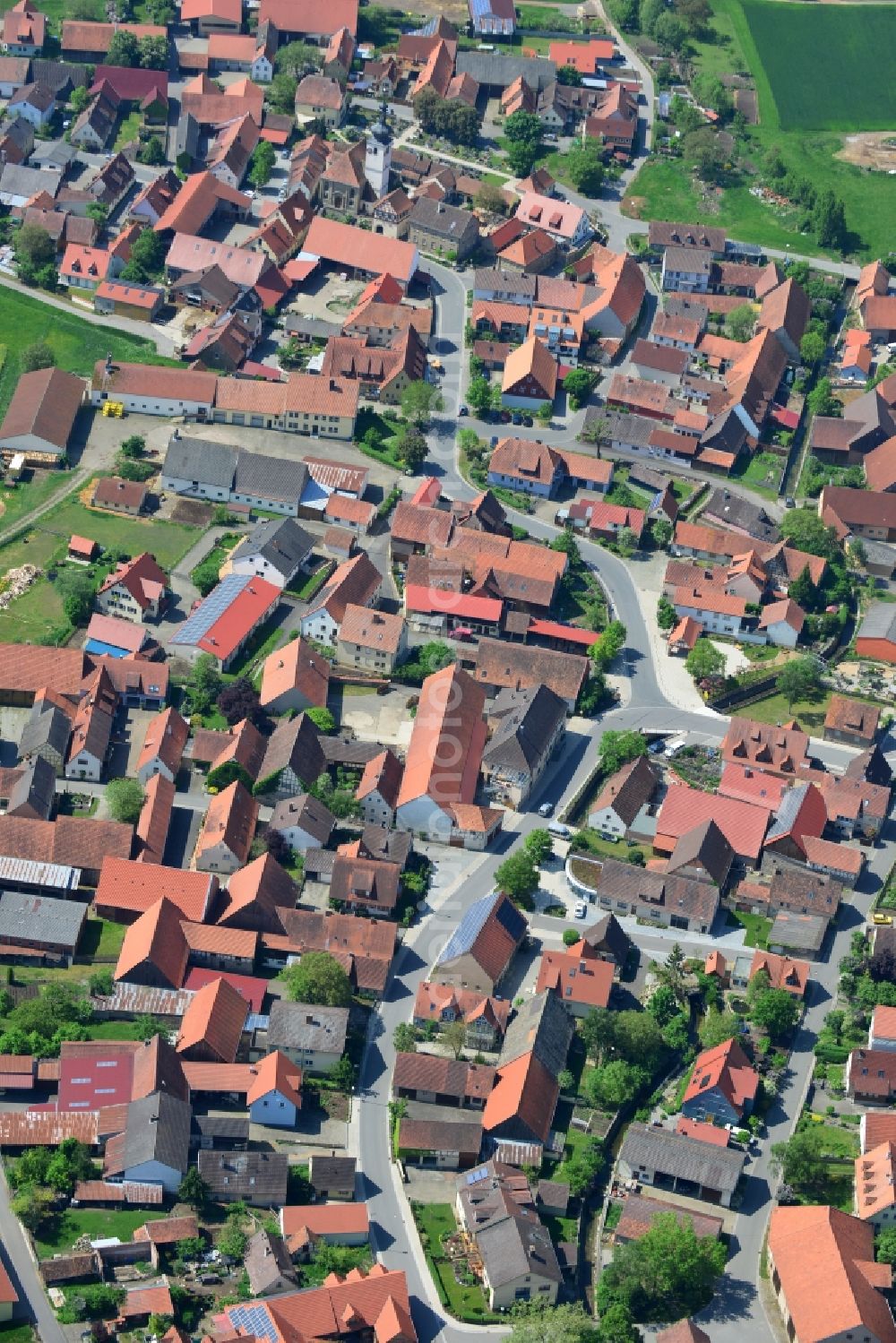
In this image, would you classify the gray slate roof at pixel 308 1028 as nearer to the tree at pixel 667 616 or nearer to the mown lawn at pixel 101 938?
the mown lawn at pixel 101 938

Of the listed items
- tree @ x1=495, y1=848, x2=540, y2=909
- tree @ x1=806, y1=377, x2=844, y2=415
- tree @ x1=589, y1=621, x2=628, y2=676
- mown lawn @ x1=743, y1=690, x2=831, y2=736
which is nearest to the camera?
tree @ x1=495, y1=848, x2=540, y2=909

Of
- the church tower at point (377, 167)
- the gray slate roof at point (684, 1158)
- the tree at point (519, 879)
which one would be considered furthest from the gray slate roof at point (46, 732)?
the church tower at point (377, 167)

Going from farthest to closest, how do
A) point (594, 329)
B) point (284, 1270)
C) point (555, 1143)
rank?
point (594, 329)
point (555, 1143)
point (284, 1270)

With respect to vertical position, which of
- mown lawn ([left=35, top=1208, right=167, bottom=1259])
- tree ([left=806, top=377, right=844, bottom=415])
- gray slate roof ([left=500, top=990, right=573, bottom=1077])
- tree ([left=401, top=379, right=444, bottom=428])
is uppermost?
tree ([left=806, top=377, right=844, bottom=415])

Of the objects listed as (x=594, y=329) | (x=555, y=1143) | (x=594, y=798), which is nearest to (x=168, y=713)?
(x=594, y=798)

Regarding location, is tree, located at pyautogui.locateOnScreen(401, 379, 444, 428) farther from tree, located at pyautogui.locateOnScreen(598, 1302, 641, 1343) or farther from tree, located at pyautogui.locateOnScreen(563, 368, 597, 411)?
tree, located at pyautogui.locateOnScreen(598, 1302, 641, 1343)

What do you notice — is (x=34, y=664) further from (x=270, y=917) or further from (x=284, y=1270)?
(x=284, y=1270)

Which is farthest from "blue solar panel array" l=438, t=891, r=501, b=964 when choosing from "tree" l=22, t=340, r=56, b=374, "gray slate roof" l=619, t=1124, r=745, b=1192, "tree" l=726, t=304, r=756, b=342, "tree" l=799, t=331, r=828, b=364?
"tree" l=726, t=304, r=756, b=342
